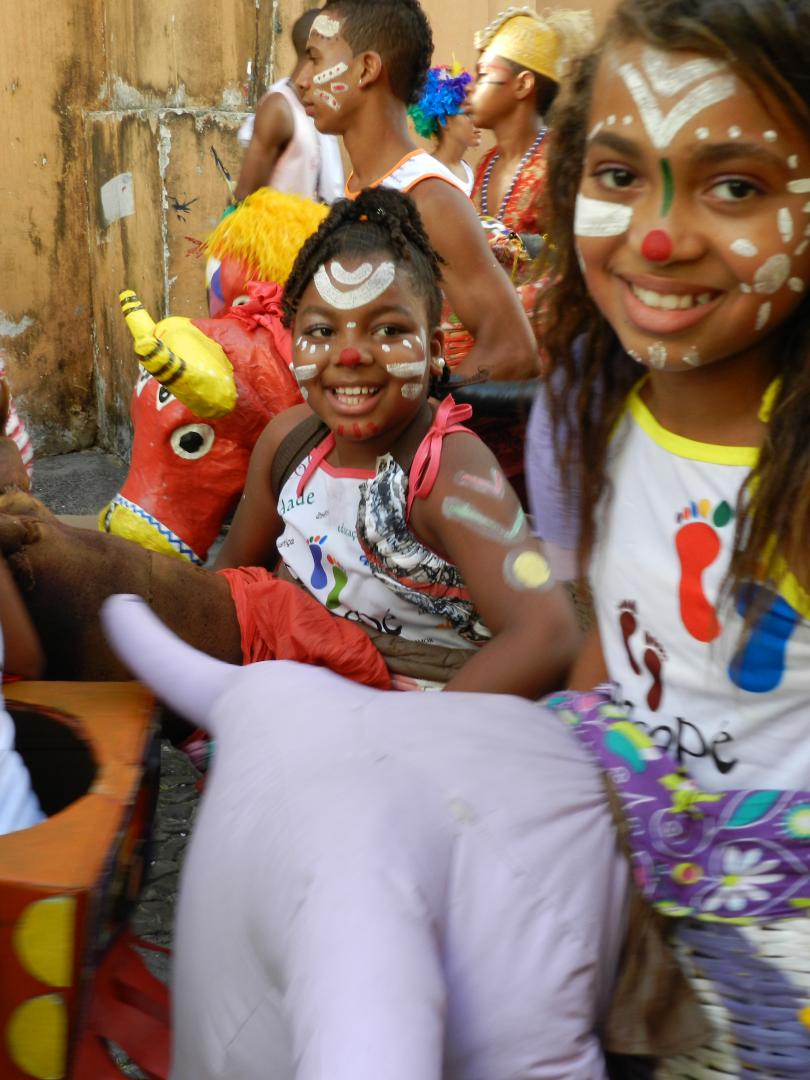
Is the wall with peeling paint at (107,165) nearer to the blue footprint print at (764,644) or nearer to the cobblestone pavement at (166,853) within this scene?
the cobblestone pavement at (166,853)

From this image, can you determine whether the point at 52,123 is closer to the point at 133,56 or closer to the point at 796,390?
the point at 133,56

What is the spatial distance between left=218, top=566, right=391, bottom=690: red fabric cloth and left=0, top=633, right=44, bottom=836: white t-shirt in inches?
25.7

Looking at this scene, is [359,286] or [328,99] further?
[328,99]

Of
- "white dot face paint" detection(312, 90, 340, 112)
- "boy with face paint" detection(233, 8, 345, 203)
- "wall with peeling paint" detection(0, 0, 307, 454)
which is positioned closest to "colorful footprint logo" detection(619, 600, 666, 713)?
Answer: "white dot face paint" detection(312, 90, 340, 112)

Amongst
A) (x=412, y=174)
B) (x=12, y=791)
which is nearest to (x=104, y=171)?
(x=412, y=174)

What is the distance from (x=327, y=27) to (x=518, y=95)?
132 cm

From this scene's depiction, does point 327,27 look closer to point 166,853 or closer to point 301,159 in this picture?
point 301,159

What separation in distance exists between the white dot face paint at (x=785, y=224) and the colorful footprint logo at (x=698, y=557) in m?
0.27

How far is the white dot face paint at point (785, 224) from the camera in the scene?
1.11 metres

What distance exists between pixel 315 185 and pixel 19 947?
342 centimetres

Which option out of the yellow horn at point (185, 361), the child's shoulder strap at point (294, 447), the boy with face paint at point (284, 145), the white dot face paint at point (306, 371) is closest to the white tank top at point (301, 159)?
the boy with face paint at point (284, 145)

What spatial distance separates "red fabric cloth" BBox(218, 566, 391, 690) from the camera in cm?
211

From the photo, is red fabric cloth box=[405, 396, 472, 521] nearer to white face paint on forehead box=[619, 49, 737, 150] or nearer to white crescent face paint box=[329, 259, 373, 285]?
white crescent face paint box=[329, 259, 373, 285]

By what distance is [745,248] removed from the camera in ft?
3.64
